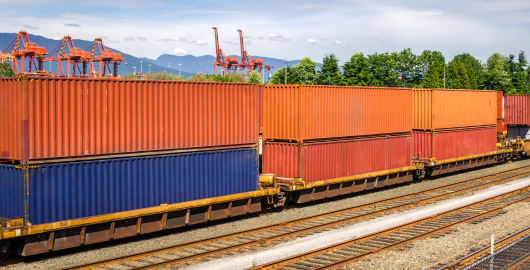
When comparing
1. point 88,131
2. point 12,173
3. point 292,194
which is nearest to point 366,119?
point 292,194

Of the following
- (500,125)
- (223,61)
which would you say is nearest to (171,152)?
(500,125)

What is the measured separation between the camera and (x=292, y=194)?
22.2m

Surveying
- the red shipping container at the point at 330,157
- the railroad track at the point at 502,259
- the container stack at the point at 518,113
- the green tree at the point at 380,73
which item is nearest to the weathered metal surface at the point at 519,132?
the container stack at the point at 518,113

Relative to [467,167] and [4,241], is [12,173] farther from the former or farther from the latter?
[467,167]

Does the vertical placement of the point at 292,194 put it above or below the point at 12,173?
below

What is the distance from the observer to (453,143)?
104ft

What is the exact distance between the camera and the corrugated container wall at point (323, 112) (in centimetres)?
2159

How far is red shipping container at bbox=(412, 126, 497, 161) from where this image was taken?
30000 millimetres

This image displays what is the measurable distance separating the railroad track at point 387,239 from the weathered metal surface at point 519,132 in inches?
794

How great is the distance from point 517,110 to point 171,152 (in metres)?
32.9

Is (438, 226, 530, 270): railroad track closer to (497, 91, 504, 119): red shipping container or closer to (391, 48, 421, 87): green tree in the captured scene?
(497, 91, 504, 119): red shipping container

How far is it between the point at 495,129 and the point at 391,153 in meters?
13.7

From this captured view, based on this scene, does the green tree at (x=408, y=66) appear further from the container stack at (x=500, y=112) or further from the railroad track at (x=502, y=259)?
the railroad track at (x=502, y=259)


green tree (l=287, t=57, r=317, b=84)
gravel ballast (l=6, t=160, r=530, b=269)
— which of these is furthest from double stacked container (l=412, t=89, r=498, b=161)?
green tree (l=287, t=57, r=317, b=84)
